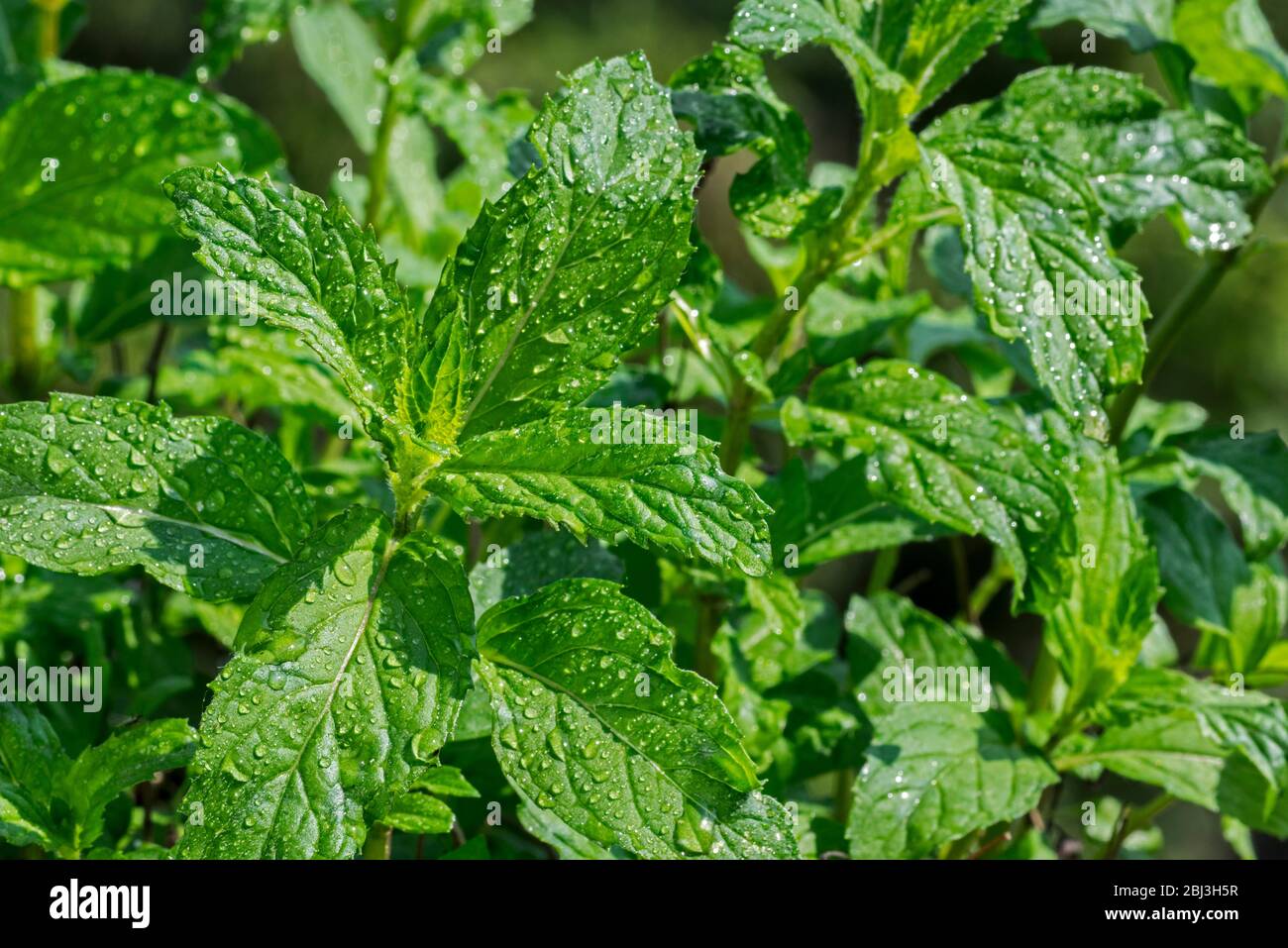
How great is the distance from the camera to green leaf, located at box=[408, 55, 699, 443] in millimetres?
815

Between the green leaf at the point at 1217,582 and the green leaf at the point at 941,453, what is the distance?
38 centimetres

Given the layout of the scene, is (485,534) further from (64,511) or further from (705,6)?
(705,6)

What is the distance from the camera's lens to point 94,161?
1163mm

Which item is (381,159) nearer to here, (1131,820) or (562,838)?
(562,838)

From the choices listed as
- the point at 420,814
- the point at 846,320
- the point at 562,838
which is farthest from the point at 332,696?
the point at 846,320

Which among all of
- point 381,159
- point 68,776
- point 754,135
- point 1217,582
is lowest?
point 68,776

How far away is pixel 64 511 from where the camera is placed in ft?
2.59

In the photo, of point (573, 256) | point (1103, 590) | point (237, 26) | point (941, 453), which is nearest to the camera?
point (573, 256)

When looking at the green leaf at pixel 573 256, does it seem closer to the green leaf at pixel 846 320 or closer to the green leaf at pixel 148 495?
the green leaf at pixel 148 495

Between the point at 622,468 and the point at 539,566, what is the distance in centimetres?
21

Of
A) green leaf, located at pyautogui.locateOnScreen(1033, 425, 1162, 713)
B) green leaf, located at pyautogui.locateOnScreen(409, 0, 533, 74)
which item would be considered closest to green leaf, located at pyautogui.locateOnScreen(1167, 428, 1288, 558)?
green leaf, located at pyautogui.locateOnScreen(1033, 425, 1162, 713)

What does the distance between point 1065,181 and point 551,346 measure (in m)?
0.40
